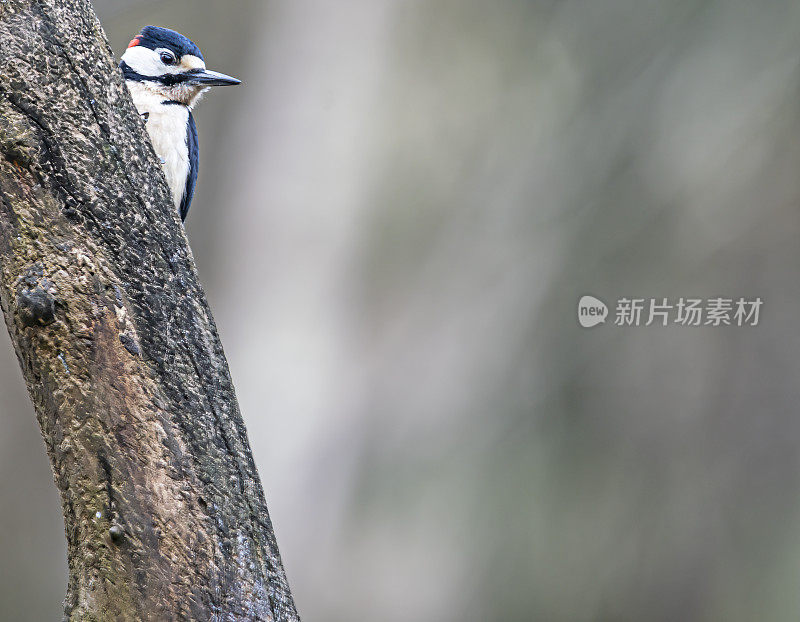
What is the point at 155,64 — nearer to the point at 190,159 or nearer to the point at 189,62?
the point at 189,62

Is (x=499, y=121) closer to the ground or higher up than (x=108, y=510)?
higher up

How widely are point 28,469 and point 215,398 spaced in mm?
4621

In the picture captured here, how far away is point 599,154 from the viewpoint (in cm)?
461

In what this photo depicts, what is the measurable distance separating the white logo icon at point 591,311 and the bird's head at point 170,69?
268 cm

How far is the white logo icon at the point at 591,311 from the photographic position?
445cm

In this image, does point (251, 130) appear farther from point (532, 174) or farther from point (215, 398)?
point (215, 398)

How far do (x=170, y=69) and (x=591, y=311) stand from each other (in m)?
2.81

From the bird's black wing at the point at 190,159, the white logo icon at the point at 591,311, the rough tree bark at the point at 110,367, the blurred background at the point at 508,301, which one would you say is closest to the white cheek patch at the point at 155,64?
the bird's black wing at the point at 190,159

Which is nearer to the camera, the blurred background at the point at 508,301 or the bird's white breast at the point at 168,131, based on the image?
the bird's white breast at the point at 168,131

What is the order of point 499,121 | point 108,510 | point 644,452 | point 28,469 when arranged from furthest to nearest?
point 28,469 < point 499,121 < point 644,452 < point 108,510

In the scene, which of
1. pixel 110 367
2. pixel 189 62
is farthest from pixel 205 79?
pixel 110 367

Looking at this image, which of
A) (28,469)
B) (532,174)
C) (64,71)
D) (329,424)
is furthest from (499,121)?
(64,71)

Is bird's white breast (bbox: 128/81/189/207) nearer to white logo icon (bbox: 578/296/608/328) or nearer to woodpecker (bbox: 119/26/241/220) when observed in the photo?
woodpecker (bbox: 119/26/241/220)

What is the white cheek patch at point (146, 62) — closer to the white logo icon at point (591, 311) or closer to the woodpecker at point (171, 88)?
the woodpecker at point (171, 88)
